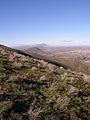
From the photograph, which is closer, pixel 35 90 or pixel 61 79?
pixel 35 90

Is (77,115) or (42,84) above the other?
(42,84)

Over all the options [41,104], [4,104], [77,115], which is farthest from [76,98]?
[4,104]

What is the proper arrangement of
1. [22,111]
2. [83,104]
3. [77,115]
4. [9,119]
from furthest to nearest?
[83,104] < [77,115] < [22,111] < [9,119]

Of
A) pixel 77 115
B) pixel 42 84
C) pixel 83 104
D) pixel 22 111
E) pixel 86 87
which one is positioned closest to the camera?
pixel 22 111

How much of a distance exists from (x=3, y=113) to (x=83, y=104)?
4.18 metres

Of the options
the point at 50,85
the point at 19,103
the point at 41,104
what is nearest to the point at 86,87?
the point at 50,85

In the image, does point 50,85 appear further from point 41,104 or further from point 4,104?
point 4,104

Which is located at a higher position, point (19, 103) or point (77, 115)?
point (19, 103)

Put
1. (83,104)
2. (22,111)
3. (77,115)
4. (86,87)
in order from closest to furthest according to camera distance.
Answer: (22,111) < (77,115) < (83,104) < (86,87)

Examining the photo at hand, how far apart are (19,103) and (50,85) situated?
3443 millimetres

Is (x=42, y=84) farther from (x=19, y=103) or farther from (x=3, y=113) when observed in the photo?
(x=3, y=113)

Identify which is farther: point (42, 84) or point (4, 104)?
point (42, 84)

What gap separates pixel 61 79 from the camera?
13141mm

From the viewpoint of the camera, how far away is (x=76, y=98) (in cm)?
991
